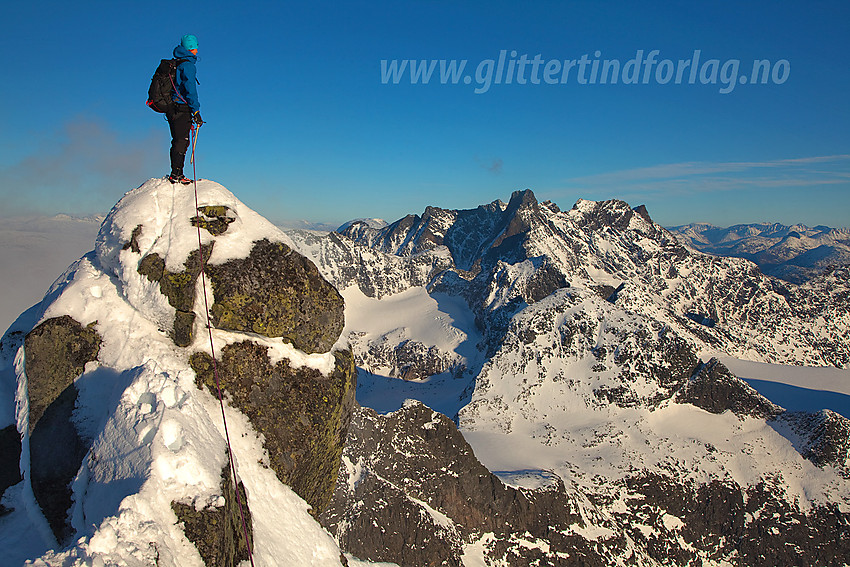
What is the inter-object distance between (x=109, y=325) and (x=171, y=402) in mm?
4385

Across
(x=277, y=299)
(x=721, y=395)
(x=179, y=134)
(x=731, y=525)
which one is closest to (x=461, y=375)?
(x=721, y=395)

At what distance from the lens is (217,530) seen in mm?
8211

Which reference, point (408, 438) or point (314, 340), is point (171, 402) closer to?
point (314, 340)

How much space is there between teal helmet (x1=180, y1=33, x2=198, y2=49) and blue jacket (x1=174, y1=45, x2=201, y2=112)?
16 centimetres

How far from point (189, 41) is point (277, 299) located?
8.73 m

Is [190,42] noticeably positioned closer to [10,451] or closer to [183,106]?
[183,106]

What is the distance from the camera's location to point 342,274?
14450 cm

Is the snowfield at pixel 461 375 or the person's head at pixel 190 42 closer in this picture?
the snowfield at pixel 461 375

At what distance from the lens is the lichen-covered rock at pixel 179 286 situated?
12484 mm

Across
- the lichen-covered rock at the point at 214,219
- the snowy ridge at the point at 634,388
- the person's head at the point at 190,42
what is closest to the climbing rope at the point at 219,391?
the lichen-covered rock at the point at 214,219

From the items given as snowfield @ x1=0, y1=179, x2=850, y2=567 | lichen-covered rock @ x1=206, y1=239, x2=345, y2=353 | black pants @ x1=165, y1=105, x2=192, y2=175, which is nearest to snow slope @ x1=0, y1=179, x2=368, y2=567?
snowfield @ x1=0, y1=179, x2=850, y2=567

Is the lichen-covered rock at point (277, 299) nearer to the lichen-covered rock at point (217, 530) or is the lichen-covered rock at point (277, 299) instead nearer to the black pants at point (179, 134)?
the black pants at point (179, 134)

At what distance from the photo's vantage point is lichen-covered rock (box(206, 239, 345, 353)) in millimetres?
13148

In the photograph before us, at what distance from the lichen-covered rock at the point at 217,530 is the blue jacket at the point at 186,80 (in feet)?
38.0
